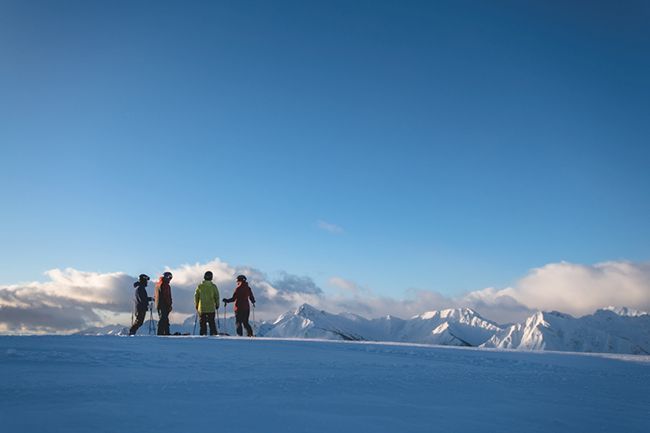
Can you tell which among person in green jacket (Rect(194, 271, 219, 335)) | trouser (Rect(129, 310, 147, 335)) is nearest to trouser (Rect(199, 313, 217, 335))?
person in green jacket (Rect(194, 271, 219, 335))

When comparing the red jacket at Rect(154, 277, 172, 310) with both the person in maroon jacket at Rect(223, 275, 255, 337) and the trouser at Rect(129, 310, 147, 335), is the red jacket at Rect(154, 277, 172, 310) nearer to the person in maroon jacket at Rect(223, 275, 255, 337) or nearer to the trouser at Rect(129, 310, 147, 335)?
the trouser at Rect(129, 310, 147, 335)

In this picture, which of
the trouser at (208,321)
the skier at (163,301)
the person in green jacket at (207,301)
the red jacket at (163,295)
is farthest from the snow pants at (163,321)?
the trouser at (208,321)

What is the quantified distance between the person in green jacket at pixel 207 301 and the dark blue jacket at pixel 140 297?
252 centimetres

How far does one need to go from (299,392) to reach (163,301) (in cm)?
1375

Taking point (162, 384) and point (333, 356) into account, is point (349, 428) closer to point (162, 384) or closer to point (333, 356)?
point (162, 384)

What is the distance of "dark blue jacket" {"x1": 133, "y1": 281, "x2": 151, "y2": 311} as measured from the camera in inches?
719

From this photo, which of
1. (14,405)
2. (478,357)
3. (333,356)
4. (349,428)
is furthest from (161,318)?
(349,428)

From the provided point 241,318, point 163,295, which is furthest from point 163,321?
point 241,318

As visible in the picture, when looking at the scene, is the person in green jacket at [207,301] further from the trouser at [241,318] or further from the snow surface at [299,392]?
the snow surface at [299,392]

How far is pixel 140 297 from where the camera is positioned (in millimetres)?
18297

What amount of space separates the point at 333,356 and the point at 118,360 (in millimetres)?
3422

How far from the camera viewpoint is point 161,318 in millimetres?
17609

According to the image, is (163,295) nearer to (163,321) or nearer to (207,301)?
(163,321)

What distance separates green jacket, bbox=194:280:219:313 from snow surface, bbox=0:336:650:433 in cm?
848
